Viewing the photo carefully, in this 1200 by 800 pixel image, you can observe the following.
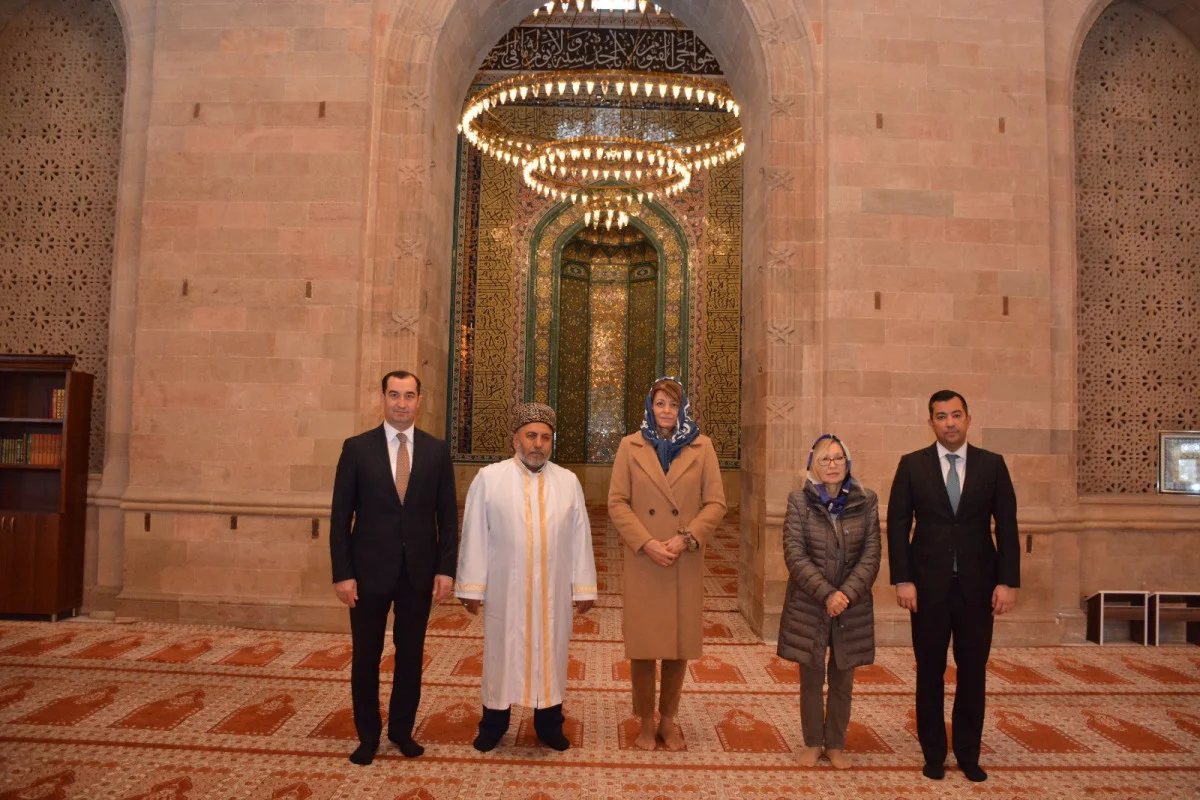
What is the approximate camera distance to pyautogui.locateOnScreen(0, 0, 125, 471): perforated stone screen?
563 centimetres

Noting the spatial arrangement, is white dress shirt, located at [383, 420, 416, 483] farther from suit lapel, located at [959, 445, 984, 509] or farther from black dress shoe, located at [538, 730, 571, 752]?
suit lapel, located at [959, 445, 984, 509]

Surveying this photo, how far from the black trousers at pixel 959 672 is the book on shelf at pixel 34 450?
521cm

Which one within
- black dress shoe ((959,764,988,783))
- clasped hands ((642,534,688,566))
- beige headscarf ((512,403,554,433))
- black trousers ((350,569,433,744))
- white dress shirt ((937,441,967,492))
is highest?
beige headscarf ((512,403,554,433))

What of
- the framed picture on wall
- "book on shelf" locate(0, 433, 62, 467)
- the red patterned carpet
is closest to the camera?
the red patterned carpet

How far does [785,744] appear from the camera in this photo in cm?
328

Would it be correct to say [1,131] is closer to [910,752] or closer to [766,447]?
[766,447]

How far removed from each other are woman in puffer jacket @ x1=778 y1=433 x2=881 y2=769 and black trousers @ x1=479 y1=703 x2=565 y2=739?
950 millimetres

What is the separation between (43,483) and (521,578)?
411 cm

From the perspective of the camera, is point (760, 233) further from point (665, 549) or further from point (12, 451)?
point (12, 451)

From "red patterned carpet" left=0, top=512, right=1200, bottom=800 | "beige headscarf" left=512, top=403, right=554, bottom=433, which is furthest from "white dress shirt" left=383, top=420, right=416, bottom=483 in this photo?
"red patterned carpet" left=0, top=512, right=1200, bottom=800

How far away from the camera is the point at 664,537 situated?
3.12m

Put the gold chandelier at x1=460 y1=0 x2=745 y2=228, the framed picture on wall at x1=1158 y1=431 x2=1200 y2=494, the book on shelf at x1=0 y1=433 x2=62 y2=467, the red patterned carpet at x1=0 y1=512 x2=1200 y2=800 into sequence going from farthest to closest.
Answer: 1. the gold chandelier at x1=460 y1=0 x2=745 y2=228
2. the framed picture on wall at x1=1158 y1=431 x2=1200 y2=494
3. the book on shelf at x1=0 y1=433 x2=62 y2=467
4. the red patterned carpet at x1=0 y1=512 x2=1200 y2=800

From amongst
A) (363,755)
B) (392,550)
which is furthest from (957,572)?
(363,755)

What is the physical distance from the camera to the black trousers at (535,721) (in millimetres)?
3111
